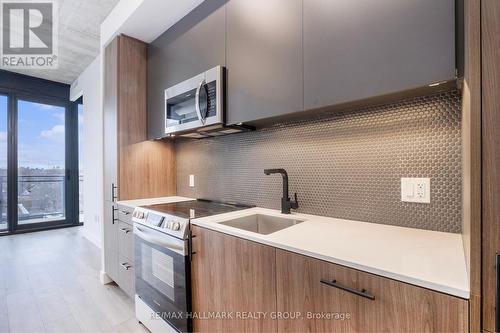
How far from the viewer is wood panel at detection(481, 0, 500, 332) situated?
58 centimetres

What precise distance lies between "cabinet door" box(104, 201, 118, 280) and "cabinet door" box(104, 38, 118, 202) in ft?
0.41

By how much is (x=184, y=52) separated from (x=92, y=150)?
9.53 ft

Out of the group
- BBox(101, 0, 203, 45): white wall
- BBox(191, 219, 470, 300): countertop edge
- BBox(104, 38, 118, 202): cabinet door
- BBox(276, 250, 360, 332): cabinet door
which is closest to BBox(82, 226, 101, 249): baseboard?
BBox(104, 38, 118, 202): cabinet door

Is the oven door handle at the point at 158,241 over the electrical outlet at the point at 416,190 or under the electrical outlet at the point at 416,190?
under

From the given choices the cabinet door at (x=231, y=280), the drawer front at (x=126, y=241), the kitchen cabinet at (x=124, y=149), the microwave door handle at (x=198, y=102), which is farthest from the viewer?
the kitchen cabinet at (x=124, y=149)

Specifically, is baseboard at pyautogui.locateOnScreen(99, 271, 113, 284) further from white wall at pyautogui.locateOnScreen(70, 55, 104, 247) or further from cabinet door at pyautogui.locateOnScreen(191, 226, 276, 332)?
cabinet door at pyautogui.locateOnScreen(191, 226, 276, 332)

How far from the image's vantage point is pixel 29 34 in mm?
3057

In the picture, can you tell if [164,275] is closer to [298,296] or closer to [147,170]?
[298,296]

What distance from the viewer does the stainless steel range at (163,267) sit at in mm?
1482

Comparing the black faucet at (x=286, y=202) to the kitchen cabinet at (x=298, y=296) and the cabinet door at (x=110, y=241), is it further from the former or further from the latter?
the cabinet door at (x=110, y=241)

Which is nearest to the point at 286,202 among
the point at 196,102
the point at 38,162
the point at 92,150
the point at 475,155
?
the point at 196,102

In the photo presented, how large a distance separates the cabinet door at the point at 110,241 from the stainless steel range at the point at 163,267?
60cm

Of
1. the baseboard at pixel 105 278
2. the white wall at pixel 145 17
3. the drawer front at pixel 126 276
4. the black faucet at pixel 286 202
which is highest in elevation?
the white wall at pixel 145 17

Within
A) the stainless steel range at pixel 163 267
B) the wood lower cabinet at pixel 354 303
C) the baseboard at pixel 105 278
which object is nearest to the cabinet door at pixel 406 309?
the wood lower cabinet at pixel 354 303
